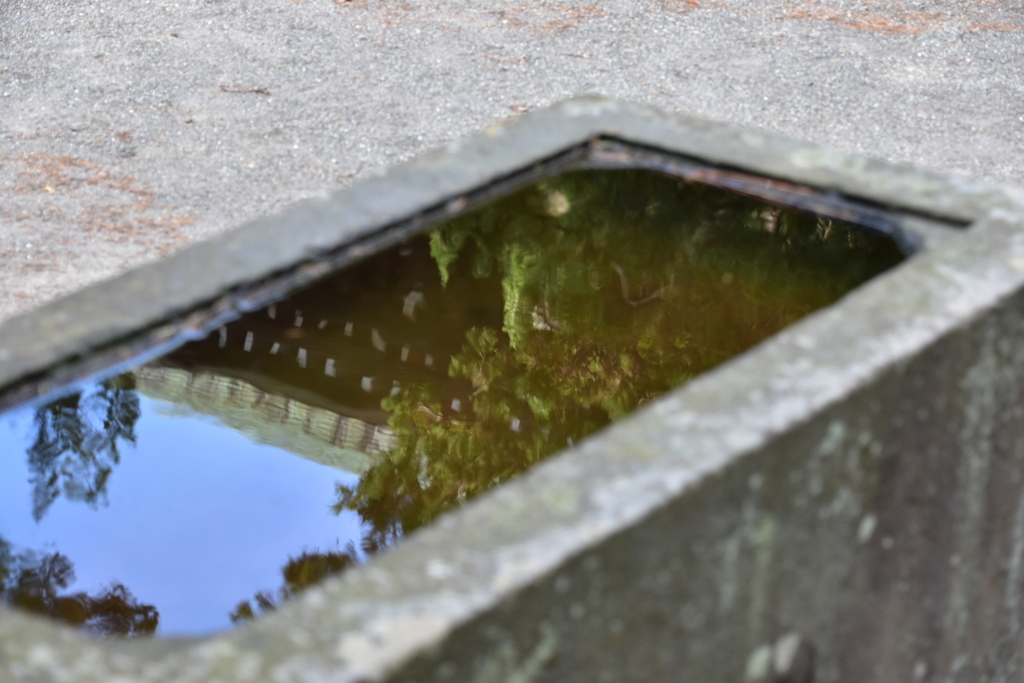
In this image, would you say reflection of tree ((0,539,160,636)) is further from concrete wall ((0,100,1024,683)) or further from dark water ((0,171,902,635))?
concrete wall ((0,100,1024,683))

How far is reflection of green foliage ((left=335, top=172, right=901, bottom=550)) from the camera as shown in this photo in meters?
1.70

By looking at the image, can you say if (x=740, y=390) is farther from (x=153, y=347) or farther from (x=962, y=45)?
(x=962, y=45)

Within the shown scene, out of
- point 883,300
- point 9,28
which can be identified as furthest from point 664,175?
point 9,28

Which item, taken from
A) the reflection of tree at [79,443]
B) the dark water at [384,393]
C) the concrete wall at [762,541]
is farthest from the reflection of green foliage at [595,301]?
the reflection of tree at [79,443]

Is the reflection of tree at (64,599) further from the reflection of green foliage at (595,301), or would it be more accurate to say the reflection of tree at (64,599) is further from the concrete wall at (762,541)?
the reflection of green foliage at (595,301)

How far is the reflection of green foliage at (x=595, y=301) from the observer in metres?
1.70

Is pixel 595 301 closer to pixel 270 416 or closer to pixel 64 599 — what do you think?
pixel 270 416

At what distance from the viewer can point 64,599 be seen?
4.12ft

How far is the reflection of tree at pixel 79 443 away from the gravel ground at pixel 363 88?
7.32ft

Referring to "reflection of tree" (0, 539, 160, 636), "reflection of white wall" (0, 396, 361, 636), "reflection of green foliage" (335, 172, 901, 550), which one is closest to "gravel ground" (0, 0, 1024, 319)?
"reflection of green foliage" (335, 172, 901, 550)

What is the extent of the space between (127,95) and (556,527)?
421 centimetres

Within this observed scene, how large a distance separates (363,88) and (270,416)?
3.43 meters

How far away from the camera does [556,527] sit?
1027 millimetres

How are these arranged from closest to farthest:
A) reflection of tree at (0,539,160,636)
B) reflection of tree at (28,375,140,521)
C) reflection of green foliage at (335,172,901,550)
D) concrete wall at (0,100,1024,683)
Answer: concrete wall at (0,100,1024,683) → reflection of tree at (0,539,160,636) → reflection of tree at (28,375,140,521) → reflection of green foliage at (335,172,901,550)
